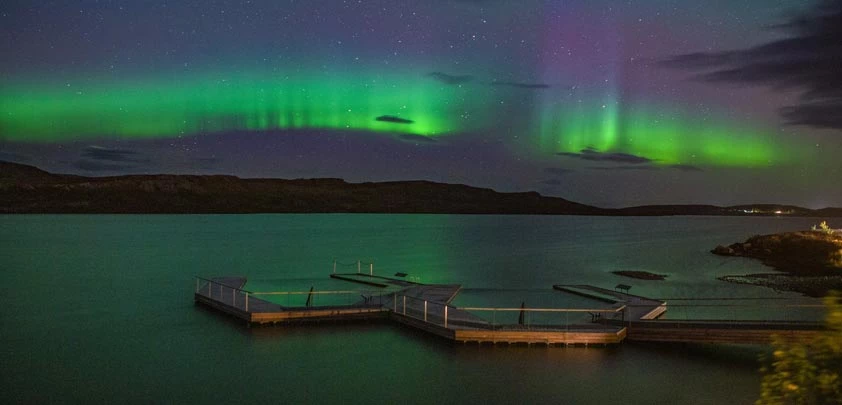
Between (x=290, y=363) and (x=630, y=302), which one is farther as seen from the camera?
(x=630, y=302)

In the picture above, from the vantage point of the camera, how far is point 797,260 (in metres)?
49.8

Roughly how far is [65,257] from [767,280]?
5095 cm

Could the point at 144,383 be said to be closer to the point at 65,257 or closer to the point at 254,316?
the point at 254,316

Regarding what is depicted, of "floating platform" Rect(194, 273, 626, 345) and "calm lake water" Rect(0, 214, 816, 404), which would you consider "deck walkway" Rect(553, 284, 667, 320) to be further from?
"calm lake water" Rect(0, 214, 816, 404)

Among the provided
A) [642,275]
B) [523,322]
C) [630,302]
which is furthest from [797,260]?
[523,322]

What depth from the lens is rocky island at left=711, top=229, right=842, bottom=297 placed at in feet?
118

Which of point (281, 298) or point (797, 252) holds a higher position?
point (797, 252)

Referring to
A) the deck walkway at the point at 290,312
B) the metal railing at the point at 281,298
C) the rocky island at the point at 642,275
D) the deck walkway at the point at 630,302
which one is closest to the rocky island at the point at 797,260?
the rocky island at the point at 642,275

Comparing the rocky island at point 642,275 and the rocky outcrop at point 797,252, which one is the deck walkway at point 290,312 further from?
the rocky outcrop at point 797,252

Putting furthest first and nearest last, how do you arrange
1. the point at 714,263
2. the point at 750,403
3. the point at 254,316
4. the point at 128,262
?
the point at 714,263 → the point at 128,262 → the point at 254,316 → the point at 750,403

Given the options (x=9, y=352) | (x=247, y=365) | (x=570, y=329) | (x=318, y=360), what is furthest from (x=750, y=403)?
(x=9, y=352)

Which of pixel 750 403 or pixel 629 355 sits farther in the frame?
pixel 629 355

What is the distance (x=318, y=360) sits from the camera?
1767 centimetres

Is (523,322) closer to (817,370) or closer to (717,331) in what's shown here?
(717,331)
